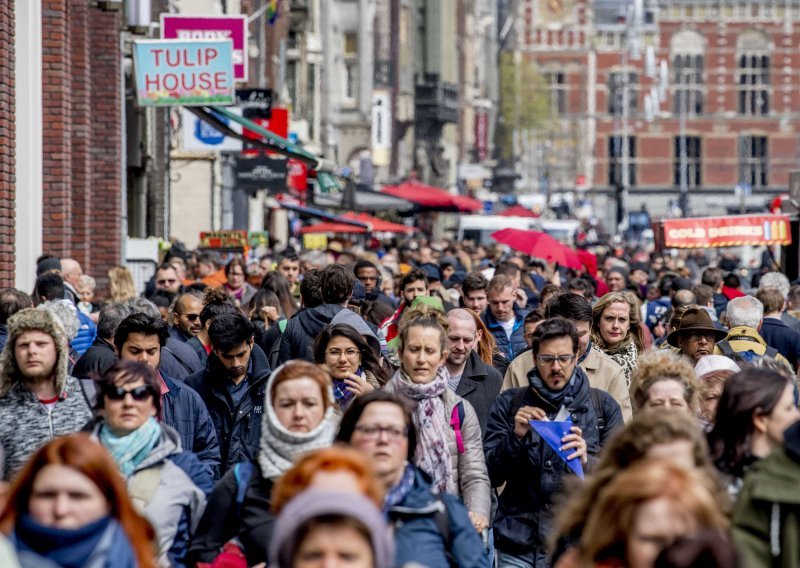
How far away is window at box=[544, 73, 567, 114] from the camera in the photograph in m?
102

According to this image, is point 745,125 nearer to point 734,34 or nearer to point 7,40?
point 734,34

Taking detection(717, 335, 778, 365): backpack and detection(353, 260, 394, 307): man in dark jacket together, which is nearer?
detection(717, 335, 778, 365): backpack

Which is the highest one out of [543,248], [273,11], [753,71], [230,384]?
[753,71]

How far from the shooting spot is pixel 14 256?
17031mm

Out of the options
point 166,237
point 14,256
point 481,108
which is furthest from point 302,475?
point 481,108

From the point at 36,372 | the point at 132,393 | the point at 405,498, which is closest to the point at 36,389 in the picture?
the point at 36,372

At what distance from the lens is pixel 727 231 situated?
21.2m

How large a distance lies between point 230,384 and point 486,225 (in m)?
38.4

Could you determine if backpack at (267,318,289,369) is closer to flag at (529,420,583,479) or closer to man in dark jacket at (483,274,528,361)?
man in dark jacket at (483,274,528,361)

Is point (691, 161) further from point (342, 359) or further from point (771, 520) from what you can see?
point (771, 520)

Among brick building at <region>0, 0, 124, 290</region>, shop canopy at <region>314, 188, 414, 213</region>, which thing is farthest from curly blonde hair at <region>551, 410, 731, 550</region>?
shop canopy at <region>314, 188, 414, 213</region>

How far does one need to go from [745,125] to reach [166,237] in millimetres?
76725

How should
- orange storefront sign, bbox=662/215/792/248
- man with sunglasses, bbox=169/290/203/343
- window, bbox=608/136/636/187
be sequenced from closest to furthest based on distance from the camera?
man with sunglasses, bbox=169/290/203/343, orange storefront sign, bbox=662/215/792/248, window, bbox=608/136/636/187

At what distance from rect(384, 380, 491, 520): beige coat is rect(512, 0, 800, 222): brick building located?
93295 millimetres
